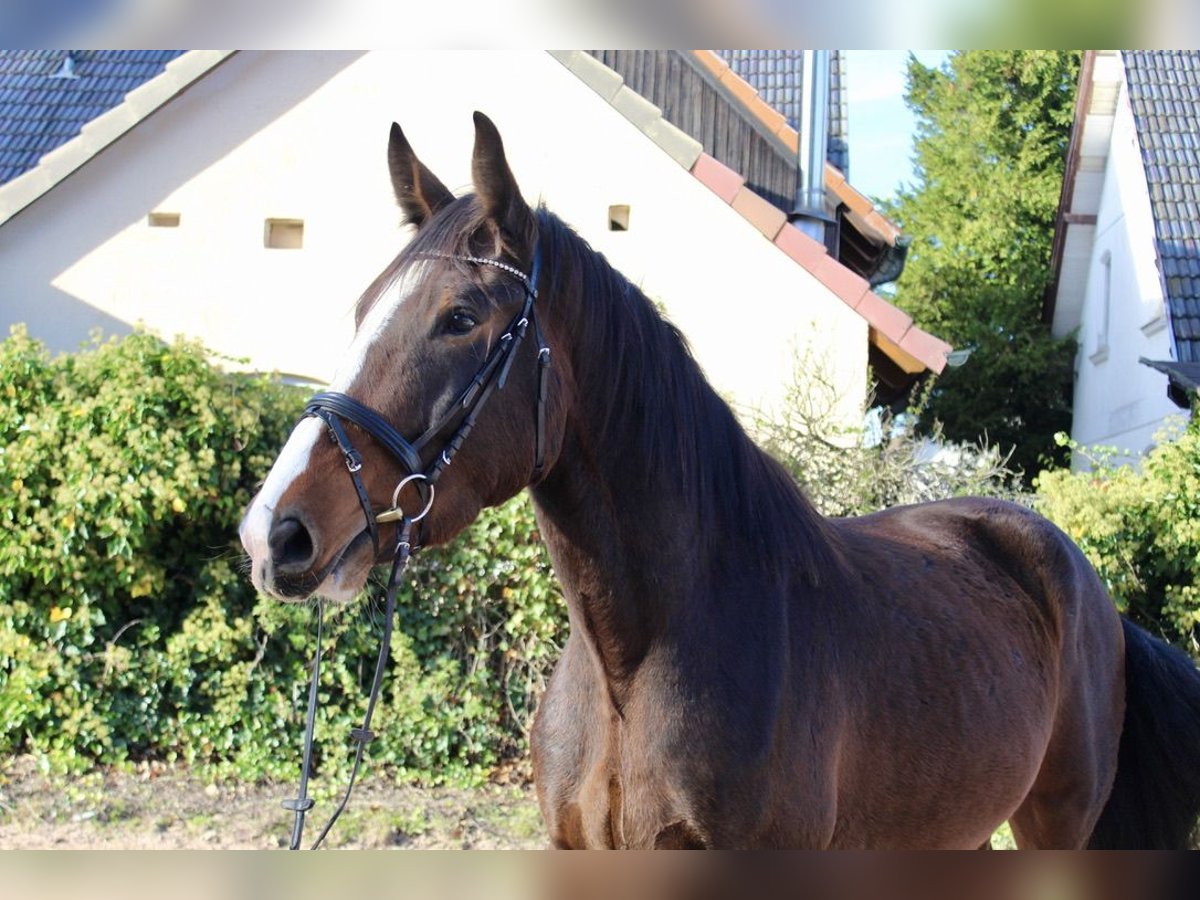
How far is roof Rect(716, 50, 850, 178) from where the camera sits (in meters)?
15.2

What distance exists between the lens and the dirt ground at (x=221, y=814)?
20.2ft

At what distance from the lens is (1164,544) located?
23.1 feet

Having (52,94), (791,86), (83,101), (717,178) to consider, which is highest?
(52,94)

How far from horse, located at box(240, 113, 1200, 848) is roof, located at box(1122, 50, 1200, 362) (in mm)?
12224

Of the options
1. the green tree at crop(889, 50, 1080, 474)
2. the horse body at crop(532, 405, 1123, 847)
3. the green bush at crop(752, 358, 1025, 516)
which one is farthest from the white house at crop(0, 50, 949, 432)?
the green tree at crop(889, 50, 1080, 474)

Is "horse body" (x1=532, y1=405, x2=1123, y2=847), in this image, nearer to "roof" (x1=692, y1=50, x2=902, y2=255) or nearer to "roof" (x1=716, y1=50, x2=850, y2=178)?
"roof" (x1=692, y1=50, x2=902, y2=255)

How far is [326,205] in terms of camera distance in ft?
37.7

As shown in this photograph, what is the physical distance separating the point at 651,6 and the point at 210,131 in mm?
11601

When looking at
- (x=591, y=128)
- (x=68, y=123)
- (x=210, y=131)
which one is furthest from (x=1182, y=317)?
(x=68, y=123)

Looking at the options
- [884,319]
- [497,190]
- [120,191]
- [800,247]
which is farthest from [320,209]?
[497,190]

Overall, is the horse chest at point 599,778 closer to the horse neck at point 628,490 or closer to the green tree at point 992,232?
the horse neck at point 628,490

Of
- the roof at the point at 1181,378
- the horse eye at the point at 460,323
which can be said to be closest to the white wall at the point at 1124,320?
the roof at the point at 1181,378

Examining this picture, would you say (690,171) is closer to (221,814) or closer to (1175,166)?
(221,814)

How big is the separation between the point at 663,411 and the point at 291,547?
2.92 feet
